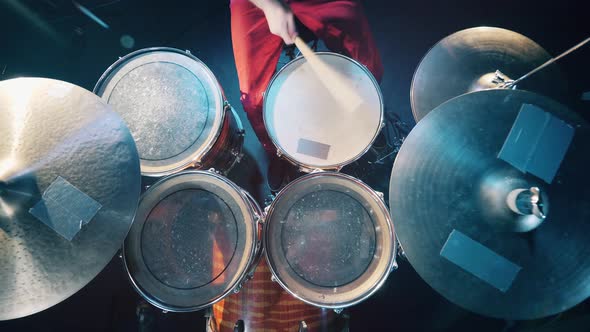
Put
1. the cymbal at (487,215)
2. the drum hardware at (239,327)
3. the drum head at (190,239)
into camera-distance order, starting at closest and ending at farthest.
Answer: the cymbal at (487,215) < the drum hardware at (239,327) < the drum head at (190,239)

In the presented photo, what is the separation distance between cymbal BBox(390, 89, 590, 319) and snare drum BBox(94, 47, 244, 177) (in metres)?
0.94

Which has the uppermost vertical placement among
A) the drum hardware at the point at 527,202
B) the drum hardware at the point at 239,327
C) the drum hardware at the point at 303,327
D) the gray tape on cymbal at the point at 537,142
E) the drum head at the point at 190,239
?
the gray tape on cymbal at the point at 537,142

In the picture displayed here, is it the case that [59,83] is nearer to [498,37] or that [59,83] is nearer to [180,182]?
[180,182]

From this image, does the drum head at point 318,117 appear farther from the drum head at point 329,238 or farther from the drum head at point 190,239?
the drum head at point 190,239

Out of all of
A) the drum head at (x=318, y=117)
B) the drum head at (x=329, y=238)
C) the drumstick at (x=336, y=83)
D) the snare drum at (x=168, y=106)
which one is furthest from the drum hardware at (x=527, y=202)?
the snare drum at (x=168, y=106)

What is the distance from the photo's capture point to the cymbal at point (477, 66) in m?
1.50

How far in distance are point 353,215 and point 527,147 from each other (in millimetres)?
700

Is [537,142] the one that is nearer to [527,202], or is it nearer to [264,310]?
[527,202]

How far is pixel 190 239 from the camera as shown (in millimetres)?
1396

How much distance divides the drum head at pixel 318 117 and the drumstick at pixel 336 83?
2 centimetres

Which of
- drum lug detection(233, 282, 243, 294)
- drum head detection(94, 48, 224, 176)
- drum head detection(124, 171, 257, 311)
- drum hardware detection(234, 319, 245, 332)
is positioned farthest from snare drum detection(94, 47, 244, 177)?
drum hardware detection(234, 319, 245, 332)

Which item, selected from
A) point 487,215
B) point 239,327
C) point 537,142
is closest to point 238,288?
point 239,327

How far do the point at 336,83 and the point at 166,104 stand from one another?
2.80ft

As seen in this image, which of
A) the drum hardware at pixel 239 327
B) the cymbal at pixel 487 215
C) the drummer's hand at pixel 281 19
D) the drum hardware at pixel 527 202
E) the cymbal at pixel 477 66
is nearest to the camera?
the drum hardware at pixel 527 202
